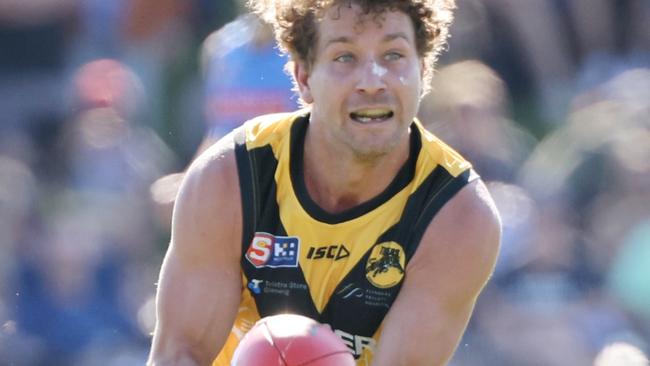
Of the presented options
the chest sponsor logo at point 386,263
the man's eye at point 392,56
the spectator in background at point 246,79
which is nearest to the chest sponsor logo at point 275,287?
the chest sponsor logo at point 386,263

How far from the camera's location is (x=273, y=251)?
4.44 m

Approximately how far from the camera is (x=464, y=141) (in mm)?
6539

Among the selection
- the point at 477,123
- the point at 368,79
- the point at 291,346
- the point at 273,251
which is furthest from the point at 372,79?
the point at 477,123

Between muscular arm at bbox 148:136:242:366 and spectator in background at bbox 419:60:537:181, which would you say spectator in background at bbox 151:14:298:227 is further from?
muscular arm at bbox 148:136:242:366

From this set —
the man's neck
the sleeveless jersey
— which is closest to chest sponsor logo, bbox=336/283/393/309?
the sleeveless jersey

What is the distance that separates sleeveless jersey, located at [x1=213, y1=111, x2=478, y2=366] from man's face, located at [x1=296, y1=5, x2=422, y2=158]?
21 cm

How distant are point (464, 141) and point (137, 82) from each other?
7.08ft

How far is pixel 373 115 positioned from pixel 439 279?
578 mm

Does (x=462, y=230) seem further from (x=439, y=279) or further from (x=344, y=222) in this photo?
(x=344, y=222)

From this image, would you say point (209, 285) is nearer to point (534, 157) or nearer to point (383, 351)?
point (383, 351)

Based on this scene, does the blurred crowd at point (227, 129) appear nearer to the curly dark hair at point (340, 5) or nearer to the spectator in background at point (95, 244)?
the spectator in background at point (95, 244)

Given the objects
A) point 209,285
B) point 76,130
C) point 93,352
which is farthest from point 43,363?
point 209,285

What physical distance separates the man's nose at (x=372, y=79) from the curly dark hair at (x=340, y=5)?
0.54ft

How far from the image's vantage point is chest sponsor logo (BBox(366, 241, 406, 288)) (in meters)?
4.41
